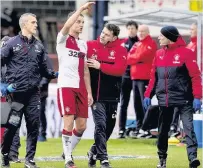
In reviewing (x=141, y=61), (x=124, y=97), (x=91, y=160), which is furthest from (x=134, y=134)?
(x=91, y=160)

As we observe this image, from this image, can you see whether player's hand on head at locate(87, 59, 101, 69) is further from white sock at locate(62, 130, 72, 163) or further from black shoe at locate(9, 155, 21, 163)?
black shoe at locate(9, 155, 21, 163)

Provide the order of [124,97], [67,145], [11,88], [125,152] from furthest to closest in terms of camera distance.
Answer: [124,97] < [125,152] < [11,88] < [67,145]

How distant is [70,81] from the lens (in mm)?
13156

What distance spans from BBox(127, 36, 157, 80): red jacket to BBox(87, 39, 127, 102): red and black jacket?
4742mm

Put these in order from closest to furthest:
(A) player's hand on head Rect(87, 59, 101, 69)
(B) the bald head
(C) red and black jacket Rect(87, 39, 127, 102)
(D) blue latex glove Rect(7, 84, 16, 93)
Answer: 1. (D) blue latex glove Rect(7, 84, 16, 93)
2. (A) player's hand on head Rect(87, 59, 101, 69)
3. (C) red and black jacket Rect(87, 39, 127, 102)
4. (B) the bald head

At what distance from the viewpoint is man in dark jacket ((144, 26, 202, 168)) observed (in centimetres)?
1350

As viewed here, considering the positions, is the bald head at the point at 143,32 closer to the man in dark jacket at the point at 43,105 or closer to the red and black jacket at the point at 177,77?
the man in dark jacket at the point at 43,105

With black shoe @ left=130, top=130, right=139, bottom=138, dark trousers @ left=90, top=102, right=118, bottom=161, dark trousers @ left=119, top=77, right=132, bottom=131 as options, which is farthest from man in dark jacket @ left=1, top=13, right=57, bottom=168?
black shoe @ left=130, top=130, right=139, bottom=138

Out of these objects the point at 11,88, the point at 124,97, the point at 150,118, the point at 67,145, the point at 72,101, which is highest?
the point at 11,88

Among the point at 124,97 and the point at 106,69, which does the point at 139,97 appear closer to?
the point at 124,97

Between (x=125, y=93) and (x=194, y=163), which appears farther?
(x=125, y=93)

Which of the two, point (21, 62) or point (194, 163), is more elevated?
point (21, 62)

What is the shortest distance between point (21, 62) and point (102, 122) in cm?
143

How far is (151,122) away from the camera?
1905cm
